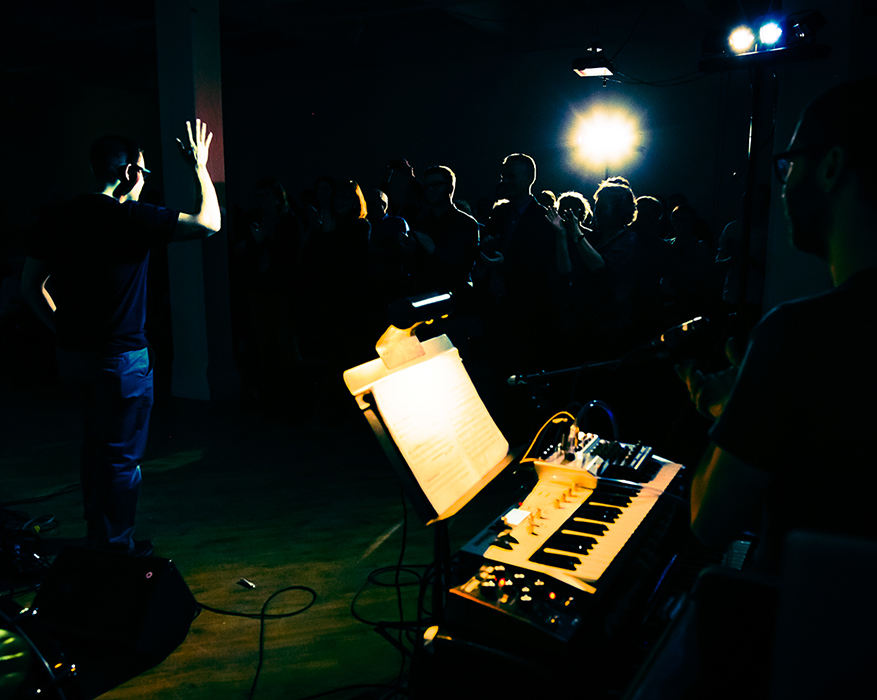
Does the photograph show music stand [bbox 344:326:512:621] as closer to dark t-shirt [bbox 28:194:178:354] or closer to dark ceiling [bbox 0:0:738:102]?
dark t-shirt [bbox 28:194:178:354]

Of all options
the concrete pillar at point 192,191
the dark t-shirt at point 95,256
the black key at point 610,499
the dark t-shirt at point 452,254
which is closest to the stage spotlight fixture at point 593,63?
the concrete pillar at point 192,191

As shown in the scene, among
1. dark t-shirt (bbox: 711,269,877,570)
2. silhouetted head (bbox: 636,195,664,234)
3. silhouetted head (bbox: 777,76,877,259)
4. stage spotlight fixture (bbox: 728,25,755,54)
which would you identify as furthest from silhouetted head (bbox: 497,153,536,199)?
dark t-shirt (bbox: 711,269,877,570)

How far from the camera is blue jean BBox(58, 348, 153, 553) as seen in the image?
2.49m

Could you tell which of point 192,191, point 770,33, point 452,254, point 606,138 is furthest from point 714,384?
point 606,138

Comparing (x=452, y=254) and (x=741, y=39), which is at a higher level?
(x=741, y=39)

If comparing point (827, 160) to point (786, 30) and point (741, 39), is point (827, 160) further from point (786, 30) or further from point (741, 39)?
point (741, 39)

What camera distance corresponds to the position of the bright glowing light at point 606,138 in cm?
815

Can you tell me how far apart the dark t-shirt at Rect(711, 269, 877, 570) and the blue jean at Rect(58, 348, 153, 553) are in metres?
2.18

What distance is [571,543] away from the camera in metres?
1.36

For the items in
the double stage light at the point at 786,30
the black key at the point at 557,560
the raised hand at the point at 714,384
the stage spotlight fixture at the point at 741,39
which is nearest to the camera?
the raised hand at the point at 714,384

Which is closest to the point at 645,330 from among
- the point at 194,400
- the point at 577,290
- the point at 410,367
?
the point at 577,290

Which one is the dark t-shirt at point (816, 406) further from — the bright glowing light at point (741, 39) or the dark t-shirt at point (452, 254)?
the dark t-shirt at point (452, 254)

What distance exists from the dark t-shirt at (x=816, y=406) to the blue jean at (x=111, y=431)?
7.17ft

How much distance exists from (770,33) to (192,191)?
3.86 meters
